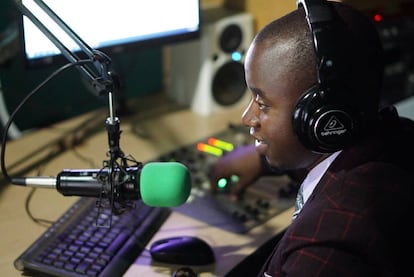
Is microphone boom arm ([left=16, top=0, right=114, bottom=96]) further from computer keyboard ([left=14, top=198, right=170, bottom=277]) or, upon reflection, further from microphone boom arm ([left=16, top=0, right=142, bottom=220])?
computer keyboard ([left=14, top=198, right=170, bottom=277])

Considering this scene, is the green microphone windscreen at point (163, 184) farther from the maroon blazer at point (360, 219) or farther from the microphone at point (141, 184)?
the maroon blazer at point (360, 219)

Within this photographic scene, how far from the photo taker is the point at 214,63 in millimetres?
1510

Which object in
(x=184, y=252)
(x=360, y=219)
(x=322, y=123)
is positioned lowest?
(x=184, y=252)

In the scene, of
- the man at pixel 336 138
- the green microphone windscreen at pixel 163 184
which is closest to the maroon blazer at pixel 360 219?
the man at pixel 336 138

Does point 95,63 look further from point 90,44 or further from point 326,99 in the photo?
point 90,44

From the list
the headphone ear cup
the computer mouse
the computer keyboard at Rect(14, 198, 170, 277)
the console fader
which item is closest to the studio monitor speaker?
the console fader

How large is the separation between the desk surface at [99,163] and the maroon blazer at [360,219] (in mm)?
217

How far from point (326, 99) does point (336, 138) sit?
0.21ft

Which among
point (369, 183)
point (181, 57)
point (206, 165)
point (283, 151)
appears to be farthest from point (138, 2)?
point (369, 183)

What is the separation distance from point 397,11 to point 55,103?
97 cm

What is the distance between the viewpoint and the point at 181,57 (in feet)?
5.16

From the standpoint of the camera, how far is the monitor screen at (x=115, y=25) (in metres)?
1.20

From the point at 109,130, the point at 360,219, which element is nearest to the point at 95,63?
the point at 109,130

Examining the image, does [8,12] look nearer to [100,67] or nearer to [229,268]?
[100,67]
